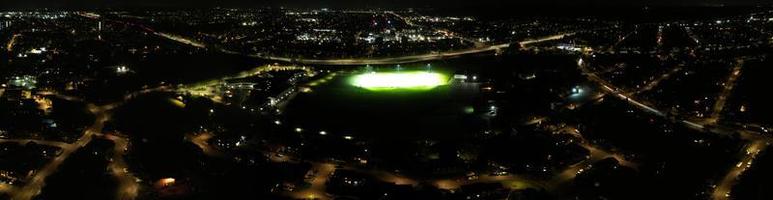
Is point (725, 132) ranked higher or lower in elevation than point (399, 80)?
lower

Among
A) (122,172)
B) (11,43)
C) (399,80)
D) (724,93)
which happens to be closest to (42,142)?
(122,172)

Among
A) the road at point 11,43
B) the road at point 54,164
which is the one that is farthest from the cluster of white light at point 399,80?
the road at point 11,43

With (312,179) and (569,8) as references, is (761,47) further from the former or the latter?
(569,8)

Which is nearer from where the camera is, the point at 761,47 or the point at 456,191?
the point at 456,191

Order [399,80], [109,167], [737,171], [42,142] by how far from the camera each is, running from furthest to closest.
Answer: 1. [399,80]
2. [42,142]
3. [109,167]
4. [737,171]

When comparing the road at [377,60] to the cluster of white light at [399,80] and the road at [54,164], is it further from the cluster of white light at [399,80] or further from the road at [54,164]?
the road at [54,164]

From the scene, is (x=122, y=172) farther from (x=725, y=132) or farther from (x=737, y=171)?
(x=725, y=132)

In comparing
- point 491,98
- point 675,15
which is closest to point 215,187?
point 491,98

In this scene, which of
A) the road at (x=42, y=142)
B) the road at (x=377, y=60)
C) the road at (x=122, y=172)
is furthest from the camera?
the road at (x=377, y=60)
